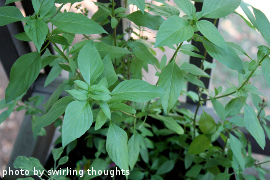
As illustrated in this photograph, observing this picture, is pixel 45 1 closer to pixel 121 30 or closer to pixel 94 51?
pixel 94 51

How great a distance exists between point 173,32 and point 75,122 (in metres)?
0.24

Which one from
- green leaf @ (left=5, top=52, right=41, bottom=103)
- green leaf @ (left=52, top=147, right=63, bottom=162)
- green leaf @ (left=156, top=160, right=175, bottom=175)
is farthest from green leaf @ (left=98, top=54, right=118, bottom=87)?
green leaf @ (left=156, top=160, right=175, bottom=175)

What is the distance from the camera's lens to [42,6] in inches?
20.0

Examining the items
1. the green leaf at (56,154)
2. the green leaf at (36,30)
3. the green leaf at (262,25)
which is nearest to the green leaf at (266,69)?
the green leaf at (262,25)

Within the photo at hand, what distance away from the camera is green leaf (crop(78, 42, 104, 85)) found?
509mm

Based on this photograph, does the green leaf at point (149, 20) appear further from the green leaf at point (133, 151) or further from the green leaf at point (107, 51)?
the green leaf at point (133, 151)

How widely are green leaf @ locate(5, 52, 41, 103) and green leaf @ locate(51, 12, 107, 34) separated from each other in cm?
11

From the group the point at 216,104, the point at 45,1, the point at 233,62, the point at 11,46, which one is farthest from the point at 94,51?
the point at 11,46

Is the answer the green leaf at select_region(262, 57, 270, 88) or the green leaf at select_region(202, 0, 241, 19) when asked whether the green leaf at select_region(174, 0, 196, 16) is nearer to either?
the green leaf at select_region(202, 0, 241, 19)

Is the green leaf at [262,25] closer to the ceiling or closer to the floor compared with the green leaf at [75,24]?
closer to the floor

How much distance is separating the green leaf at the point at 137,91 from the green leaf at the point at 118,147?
3.3 inches

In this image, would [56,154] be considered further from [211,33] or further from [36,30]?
[211,33]

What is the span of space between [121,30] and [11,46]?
487mm

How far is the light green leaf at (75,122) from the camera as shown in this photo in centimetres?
43
